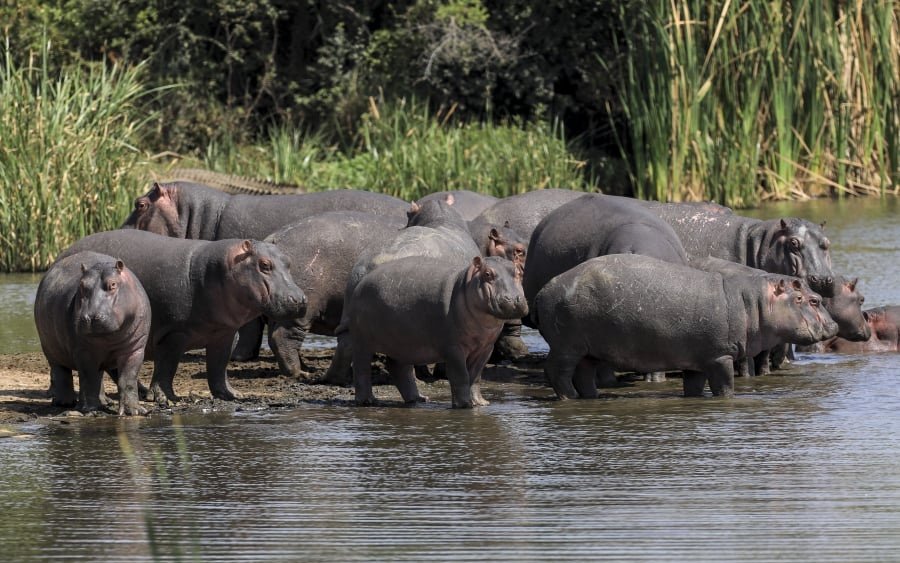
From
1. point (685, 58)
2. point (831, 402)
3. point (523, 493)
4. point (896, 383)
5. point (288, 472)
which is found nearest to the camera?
point (523, 493)

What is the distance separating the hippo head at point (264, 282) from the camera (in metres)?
8.33

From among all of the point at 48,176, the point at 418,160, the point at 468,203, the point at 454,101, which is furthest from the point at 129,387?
the point at 454,101

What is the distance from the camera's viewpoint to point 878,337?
1068 centimetres

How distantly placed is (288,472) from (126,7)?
17.9 m

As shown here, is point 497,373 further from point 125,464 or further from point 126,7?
point 126,7

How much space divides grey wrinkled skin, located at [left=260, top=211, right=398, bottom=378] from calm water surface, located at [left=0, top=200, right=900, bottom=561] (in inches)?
63.7

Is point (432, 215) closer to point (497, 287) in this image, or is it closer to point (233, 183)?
point (497, 287)

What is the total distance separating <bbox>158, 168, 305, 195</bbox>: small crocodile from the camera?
15.2m

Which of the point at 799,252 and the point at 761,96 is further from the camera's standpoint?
the point at 761,96

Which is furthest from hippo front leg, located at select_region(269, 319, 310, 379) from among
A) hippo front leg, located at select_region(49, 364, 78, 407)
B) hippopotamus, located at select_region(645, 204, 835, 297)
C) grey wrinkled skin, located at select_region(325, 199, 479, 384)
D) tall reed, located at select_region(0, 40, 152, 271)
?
tall reed, located at select_region(0, 40, 152, 271)

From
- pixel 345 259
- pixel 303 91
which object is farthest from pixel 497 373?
pixel 303 91

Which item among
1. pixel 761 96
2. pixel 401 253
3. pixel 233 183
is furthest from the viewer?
pixel 761 96

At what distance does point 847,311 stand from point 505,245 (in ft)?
7.06

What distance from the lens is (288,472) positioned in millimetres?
6469
